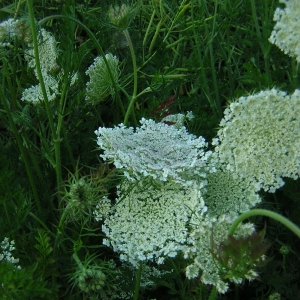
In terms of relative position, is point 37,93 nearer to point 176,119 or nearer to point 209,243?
point 176,119

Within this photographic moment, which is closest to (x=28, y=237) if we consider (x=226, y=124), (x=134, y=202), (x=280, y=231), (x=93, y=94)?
(x=134, y=202)

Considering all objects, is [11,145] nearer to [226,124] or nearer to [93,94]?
[93,94]

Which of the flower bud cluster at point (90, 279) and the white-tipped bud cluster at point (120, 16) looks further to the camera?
the white-tipped bud cluster at point (120, 16)

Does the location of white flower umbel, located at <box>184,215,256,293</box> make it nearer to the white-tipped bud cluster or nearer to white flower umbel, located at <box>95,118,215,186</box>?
white flower umbel, located at <box>95,118,215,186</box>

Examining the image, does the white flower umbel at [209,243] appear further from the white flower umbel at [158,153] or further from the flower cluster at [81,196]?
the flower cluster at [81,196]

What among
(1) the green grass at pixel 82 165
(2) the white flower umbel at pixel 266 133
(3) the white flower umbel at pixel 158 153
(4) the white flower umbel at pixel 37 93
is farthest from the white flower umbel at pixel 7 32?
(2) the white flower umbel at pixel 266 133

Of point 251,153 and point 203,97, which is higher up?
point 203,97

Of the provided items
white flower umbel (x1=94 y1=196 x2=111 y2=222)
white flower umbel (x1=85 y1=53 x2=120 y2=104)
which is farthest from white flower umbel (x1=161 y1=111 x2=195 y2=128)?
white flower umbel (x1=94 y1=196 x2=111 y2=222)
